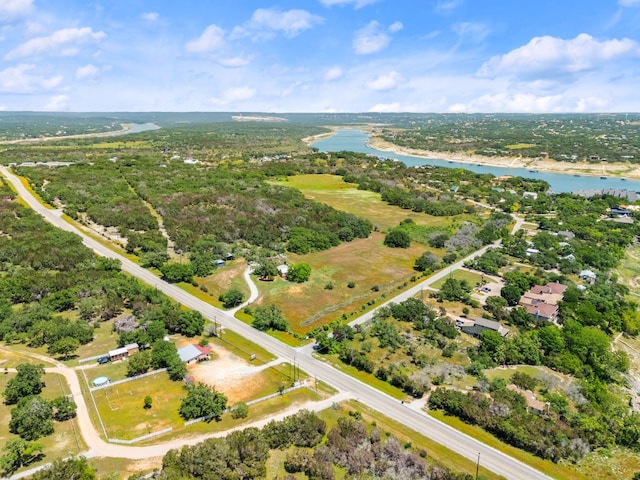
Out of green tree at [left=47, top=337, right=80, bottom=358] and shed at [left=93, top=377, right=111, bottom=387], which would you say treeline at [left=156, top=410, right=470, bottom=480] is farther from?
green tree at [left=47, top=337, right=80, bottom=358]

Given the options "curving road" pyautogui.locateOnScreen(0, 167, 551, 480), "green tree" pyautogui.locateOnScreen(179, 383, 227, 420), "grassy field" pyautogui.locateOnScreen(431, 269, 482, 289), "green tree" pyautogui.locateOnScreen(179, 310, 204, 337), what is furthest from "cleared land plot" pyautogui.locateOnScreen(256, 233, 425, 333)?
"green tree" pyautogui.locateOnScreen(179, 383, 227, 420)

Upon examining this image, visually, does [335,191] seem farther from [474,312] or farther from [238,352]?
[238,352]

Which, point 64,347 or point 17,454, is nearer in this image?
point 17,454

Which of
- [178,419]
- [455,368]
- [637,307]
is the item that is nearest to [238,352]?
[178,419]

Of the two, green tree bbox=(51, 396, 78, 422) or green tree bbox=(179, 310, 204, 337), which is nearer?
green tree bbox=(51, 396, 78, 422)

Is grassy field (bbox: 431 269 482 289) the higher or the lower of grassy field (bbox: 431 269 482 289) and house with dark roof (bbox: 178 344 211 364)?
the lower

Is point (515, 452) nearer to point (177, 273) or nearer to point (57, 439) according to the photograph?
point (57, 439)

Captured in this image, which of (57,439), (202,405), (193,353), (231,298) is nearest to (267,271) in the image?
(231,298)
